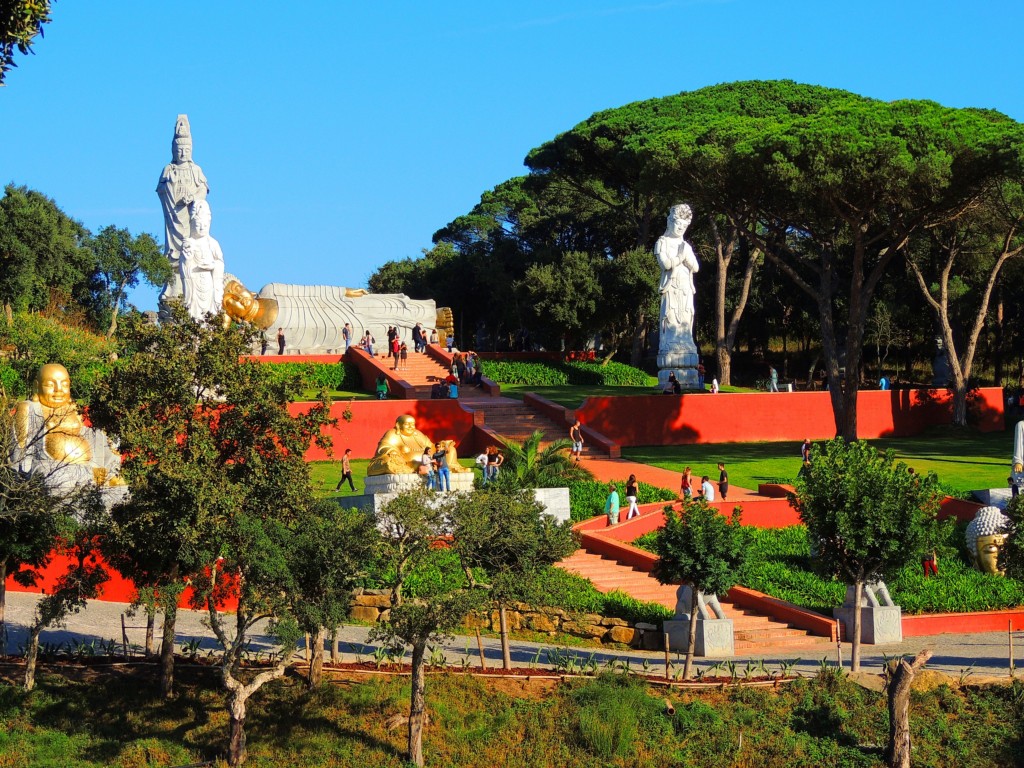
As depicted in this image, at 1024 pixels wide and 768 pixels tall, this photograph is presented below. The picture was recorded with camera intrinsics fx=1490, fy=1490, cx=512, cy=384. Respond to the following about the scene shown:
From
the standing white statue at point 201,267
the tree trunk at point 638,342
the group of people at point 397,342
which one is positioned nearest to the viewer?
the standing white statue at point 201,267

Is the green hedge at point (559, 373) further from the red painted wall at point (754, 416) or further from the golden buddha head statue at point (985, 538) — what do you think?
the golden buddha head statue at point (985, 538)

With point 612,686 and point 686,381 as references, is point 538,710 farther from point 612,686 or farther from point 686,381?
point 686,381

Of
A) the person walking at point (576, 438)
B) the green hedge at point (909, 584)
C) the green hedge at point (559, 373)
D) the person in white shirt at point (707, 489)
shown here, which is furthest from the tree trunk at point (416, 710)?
the green hedge at point (559, 373)

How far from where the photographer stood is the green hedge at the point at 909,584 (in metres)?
21.8

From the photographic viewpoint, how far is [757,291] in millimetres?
49781

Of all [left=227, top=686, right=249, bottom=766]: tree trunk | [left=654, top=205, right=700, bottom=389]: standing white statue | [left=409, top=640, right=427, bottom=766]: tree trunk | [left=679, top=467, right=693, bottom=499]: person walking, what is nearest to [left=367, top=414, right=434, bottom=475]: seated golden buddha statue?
[left=679, top=467, right=693, bottom=499]: person walking

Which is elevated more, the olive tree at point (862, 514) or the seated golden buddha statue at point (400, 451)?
the seated golden buddha statue at point (400, 451)

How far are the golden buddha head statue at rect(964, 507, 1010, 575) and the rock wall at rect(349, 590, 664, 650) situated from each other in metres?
6.11

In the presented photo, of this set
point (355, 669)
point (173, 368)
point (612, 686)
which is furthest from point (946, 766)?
point (173, 368)

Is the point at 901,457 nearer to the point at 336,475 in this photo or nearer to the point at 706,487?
the point at 706,487

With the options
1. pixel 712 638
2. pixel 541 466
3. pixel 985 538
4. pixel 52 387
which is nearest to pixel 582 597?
pixel 712 638

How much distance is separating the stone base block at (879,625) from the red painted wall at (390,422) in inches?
490

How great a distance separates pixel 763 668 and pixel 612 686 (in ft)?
7.57

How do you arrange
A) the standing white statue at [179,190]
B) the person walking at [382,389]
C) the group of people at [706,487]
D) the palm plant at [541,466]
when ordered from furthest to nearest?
the standing white statue at [179,190]
the person walking at [382,389]
the group of people at [706,487]
the palm plant at [541,466]
